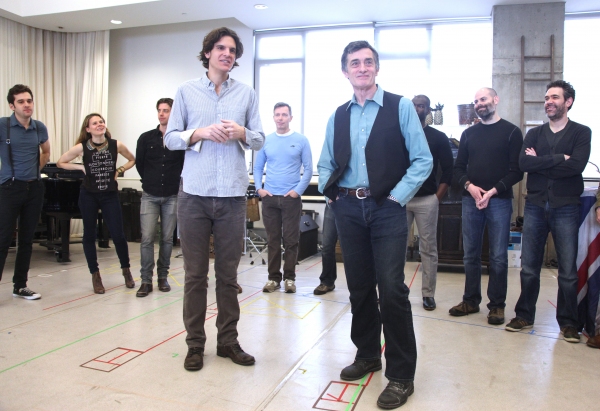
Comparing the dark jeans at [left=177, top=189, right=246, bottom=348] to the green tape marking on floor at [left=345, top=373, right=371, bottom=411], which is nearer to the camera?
the green tape marking on floor at [left=345, top=373, right=371, bottom=411]

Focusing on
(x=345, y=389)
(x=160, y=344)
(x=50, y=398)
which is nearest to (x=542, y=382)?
(x=345, y=389)

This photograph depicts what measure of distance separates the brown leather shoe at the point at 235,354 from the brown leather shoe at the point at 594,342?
7.47 feet

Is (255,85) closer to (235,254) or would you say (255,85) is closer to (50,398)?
(235,254)

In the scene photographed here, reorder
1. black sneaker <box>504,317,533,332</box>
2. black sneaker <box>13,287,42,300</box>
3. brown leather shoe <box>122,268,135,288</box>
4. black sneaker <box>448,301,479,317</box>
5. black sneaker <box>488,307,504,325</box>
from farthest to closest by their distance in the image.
Result: brown leather shoe <box>122,268,135,288</box>
black sneaker <box>13,287,42,300</box>
black sneaker <box>448,301,479,317</box>
black sneaker <box>488,307,504,325</box>
black sneaker <box>504,317,533,332</box>

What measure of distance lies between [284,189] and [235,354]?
2093mm

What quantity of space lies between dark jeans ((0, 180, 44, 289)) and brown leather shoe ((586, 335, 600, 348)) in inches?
181

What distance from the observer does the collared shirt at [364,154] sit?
2.42 m

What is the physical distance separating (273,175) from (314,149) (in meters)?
3.86

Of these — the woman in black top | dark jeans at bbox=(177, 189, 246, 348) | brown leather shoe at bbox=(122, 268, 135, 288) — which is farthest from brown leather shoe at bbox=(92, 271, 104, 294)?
dark jeans at bbox=(177, 189, 246, 348)

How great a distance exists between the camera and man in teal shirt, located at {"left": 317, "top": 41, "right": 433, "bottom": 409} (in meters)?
2.43

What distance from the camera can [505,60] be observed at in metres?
7.07

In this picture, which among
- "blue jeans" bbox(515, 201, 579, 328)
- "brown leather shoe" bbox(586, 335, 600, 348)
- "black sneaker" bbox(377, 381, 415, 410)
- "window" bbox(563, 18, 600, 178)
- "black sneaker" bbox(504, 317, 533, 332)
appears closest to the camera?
"black sneaker" bbox(377, 381, 415, 410)

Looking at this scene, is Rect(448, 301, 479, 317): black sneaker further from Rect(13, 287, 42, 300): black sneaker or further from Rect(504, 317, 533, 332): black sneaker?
Rect(13, 287, 42, 300): black sneaker

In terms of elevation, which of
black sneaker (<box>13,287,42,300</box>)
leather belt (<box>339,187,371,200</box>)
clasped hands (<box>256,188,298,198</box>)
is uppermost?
leather belt (<box>339,187,371,200</box>)
